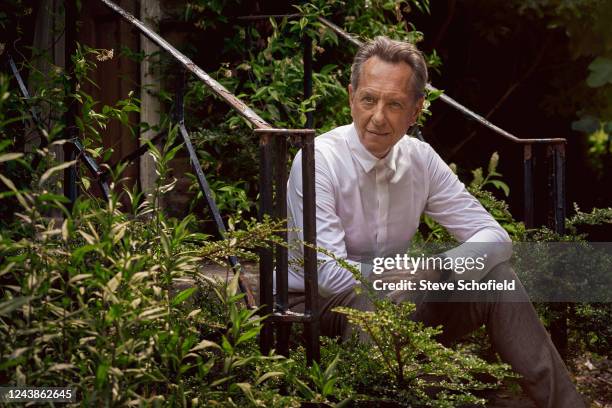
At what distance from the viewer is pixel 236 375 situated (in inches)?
96.7

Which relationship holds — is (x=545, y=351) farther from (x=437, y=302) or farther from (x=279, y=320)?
(x=279, y=320)

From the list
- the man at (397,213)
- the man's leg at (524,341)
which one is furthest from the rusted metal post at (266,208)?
the man's leg at (524,341)

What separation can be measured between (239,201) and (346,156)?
1256 mm

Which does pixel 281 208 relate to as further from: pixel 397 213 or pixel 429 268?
pixel 397 213

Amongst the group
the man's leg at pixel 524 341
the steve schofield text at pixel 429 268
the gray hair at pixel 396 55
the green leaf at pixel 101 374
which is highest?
the gray hair at pixel 396 55

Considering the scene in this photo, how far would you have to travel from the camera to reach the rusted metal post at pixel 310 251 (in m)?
2.72

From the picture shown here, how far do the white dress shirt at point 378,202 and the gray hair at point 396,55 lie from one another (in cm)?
24

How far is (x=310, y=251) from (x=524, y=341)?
900mm

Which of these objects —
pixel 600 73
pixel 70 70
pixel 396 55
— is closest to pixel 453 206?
pixel 396 55

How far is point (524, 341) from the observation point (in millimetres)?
3197

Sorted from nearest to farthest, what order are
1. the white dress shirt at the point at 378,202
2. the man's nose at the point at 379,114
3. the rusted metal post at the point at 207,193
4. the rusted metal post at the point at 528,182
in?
the rusted metal post at the point at 207,193 < the white dress shirt at the point at 378,202 < the man's nose at the point at 379,114 < the rusted metal post at the point at 528,182

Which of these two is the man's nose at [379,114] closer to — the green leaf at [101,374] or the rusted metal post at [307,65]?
the rusted metal post at [307,65]

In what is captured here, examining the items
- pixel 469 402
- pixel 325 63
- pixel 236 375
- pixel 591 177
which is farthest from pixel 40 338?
pixel 591 177

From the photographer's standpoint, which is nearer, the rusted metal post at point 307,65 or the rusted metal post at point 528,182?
the rusted metal post at point 528,182
